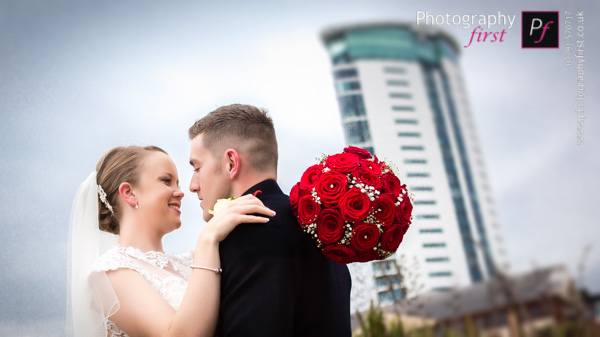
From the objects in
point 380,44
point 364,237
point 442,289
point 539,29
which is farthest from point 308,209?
point 539,29

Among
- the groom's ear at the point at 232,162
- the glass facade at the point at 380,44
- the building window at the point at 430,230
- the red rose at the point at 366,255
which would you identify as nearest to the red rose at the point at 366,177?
the red rose at the point at 366,255

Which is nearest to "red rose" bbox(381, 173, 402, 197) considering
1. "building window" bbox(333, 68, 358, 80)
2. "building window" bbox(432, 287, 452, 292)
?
"building window" bbox(432, 287, 452, 292)

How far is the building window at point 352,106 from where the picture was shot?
529cm

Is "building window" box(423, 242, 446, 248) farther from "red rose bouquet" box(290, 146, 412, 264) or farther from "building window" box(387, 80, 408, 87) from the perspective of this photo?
"red rose bouquet" box(290, 146, 412, 264)

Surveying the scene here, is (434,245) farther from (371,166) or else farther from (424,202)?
(371,166)

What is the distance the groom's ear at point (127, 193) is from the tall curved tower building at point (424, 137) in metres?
2.05

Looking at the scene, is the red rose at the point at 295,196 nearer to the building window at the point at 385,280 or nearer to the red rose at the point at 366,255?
the red rose at the point at 366,255

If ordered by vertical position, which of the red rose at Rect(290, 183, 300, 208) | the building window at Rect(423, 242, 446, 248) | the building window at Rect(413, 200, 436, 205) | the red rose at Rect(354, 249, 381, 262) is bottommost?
the building window at Rect(423, 242, 446, 248)

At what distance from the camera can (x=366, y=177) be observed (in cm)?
206

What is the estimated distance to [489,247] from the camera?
5.19 metres

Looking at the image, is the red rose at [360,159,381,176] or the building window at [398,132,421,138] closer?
the red rose at [360,159,381,176]

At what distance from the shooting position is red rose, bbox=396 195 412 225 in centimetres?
205

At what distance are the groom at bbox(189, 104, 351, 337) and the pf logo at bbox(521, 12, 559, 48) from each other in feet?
13.3

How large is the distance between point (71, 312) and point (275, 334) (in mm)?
1408
